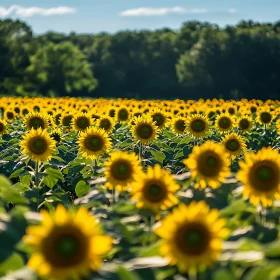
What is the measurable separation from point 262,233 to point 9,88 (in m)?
71.3

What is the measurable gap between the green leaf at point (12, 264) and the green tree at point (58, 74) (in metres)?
71.5

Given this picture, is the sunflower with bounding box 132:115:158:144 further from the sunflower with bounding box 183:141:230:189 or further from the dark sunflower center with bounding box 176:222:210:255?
the dark sunflower center with bounding box 176:222:210:255

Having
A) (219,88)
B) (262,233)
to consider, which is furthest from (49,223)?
(219,88)

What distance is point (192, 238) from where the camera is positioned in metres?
2.81

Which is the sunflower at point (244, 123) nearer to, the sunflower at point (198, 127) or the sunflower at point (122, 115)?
the sunflower at point (198, 127)

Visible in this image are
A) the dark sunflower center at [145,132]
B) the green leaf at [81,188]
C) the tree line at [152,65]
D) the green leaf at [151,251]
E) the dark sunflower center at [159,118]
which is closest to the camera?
the green leaf at [151,251]

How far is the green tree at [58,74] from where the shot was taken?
7550cm

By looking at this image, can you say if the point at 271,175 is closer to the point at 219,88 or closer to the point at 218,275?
the point at 218,275

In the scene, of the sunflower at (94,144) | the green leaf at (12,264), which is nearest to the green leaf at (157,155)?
the sunflower at (94,144)

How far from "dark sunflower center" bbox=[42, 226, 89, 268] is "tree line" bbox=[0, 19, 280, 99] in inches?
2376

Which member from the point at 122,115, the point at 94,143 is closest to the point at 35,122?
the point at 94,143

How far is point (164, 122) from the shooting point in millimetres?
12039

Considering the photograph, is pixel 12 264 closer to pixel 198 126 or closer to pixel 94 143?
pixel 94 143

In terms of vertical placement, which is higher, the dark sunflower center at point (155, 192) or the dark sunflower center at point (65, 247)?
the dark sunflower center at point (155, 192)
